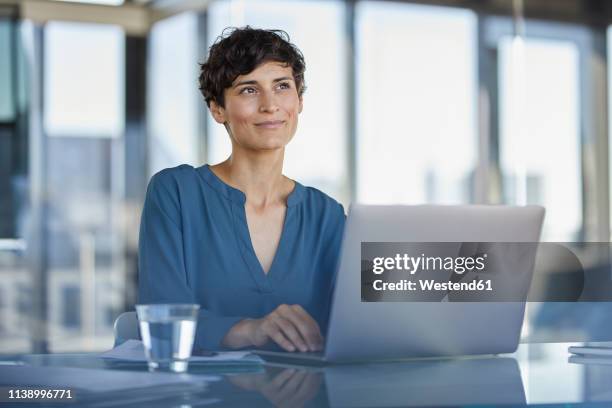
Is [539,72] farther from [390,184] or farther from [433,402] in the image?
[433,402]

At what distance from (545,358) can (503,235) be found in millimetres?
235

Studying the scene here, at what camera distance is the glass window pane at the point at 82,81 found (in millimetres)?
4934

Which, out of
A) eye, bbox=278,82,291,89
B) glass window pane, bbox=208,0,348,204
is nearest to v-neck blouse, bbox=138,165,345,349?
eye, bbox=278,82,291,89

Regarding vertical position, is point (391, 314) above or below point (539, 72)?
below

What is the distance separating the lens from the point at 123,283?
5.02 meters

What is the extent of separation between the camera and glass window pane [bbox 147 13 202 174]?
16.4 feet

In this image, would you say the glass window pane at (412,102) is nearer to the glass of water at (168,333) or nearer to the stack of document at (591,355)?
the stack of document at (591,355)

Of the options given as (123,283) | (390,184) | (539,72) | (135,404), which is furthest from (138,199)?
(135,404)

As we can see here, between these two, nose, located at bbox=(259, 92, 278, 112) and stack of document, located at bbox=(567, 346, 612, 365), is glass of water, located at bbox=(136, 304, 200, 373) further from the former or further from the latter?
nose, located at bbox=(259, 92, 278, 112)

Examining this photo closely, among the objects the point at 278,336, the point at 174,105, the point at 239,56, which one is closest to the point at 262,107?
the point at 239,56

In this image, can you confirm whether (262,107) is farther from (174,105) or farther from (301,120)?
(174,105)

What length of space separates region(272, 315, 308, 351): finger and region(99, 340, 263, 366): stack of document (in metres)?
0.12

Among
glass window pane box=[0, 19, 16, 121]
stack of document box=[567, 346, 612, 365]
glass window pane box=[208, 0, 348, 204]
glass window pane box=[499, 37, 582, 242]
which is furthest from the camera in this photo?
glass window pane box=[499, 37, 582, 242]

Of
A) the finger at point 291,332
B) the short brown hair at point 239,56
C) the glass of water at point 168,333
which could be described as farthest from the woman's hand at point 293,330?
the short brown hair at point 239,56
